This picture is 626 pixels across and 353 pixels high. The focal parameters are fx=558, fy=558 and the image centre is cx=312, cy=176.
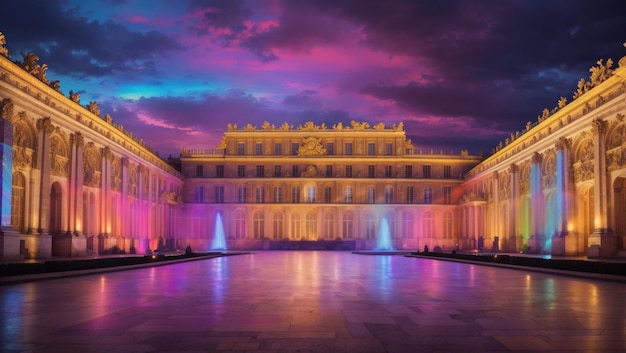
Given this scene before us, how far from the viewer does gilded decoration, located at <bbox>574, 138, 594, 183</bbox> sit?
36906 mm

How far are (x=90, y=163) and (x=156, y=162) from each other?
751 inches

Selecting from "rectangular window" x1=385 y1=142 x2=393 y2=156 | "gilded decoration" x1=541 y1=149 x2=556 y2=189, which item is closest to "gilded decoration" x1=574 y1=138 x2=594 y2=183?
"gilded decoration" x1=541 y1=149 x2=556 y2=189

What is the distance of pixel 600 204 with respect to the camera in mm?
34125

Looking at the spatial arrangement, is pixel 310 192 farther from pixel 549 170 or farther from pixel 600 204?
pixel 600 204

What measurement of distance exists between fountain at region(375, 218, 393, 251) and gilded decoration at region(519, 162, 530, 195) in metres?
25.4

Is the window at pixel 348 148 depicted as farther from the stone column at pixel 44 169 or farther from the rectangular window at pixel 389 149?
the stone column at pixel 44 169

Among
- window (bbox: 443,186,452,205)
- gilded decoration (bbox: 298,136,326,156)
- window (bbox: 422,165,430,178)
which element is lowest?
window (bbox: 443,186,452,205)

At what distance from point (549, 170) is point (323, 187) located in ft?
119

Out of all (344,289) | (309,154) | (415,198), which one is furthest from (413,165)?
(344,289)

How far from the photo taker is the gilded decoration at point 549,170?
43.4 meters

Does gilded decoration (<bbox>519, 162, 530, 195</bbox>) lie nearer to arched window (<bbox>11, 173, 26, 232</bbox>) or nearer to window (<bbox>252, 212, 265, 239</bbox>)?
window (<bbox>252, 212, 265, 239</bbox>)

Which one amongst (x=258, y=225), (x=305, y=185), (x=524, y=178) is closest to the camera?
(x=524, y=178)

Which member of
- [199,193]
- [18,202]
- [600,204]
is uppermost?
[199,193]

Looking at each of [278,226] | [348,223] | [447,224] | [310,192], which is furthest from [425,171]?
[278,226]
